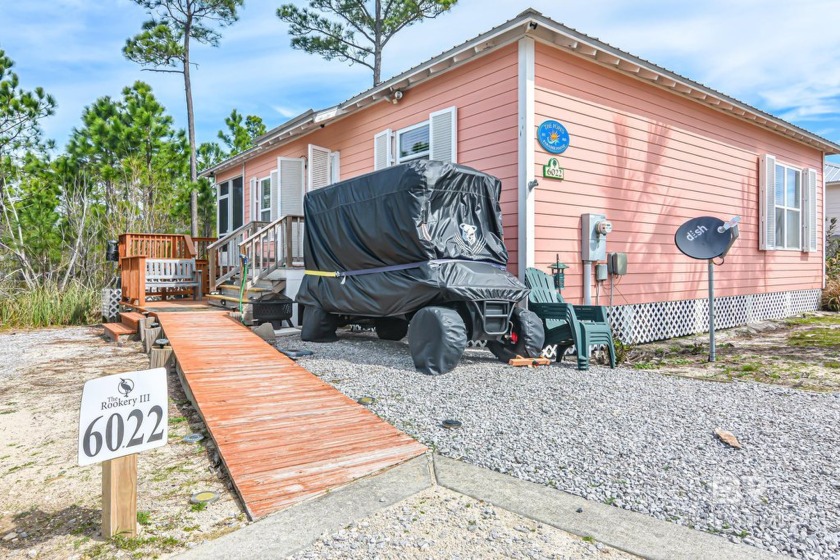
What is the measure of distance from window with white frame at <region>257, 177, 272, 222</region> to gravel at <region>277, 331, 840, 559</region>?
800 centimetres

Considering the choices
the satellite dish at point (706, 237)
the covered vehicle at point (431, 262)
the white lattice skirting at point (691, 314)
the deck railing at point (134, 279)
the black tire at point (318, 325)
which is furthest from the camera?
the deck railing at point (134, 279)

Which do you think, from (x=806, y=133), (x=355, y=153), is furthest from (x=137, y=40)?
(x=806, y=133)

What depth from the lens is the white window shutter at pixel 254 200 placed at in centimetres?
1278

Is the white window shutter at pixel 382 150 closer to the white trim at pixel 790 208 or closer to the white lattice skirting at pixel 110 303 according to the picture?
the white lattice skirting at pixel 110 303

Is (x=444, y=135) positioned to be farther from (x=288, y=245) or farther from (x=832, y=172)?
(x=832, y=172)

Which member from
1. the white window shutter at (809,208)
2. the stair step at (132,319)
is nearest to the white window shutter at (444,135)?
the stair step at (132,319)

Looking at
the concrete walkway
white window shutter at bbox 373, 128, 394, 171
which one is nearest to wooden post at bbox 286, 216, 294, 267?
white window shutter at bbox 373, 128, 394, 171

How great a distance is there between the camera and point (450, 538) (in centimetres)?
205

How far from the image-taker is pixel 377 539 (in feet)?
6.69

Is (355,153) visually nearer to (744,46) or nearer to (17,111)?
(744,46)

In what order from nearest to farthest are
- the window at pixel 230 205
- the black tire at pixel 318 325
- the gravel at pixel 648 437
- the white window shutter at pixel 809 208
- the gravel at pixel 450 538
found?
the gravel at pixel 450 538, the gravel at pixel 648 437, the black tire at pixel 318 325, the white window shutter at pixel 809 208, the window at pixel 230 205

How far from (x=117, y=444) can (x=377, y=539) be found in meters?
1.10

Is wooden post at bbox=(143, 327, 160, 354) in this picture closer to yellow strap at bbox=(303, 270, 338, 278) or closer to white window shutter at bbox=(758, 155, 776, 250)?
yellow strap at bbox=(303, 270, 338, 278)

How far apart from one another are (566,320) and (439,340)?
1.67m
